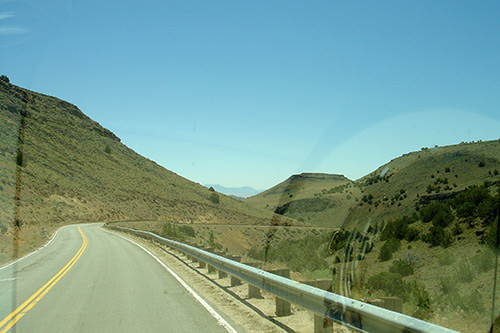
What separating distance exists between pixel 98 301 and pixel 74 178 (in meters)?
70.9

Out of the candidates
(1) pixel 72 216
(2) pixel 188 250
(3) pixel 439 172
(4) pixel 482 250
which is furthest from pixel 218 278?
(1) pixel 72 216

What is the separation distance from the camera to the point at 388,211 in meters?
36.8

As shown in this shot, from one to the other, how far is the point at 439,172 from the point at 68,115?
101m

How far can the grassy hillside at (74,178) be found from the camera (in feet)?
189

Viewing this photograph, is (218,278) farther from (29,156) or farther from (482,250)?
(29,156)

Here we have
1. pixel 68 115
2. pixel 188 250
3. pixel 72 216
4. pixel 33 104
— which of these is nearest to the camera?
pixel 188 250

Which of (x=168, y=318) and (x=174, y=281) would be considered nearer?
(x=168, y=318)

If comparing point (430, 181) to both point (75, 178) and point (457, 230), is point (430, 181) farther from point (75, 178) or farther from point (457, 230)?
point (75, 178)

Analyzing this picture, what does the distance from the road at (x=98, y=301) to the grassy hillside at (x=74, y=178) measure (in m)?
24.9

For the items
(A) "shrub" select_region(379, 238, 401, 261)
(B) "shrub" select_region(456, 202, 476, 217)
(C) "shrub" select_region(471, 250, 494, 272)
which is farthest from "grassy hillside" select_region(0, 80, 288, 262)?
(C) "shrub" select_region(471, 250, 494, 272)

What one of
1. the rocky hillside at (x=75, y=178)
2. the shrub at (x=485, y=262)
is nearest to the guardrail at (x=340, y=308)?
the shrub at (x=485, y=262)

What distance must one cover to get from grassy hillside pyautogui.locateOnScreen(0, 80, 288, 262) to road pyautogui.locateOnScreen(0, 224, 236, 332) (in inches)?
982

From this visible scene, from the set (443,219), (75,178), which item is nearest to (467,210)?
(443,219)

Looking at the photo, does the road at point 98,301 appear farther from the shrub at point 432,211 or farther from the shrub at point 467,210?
the shrub at point 432,211
